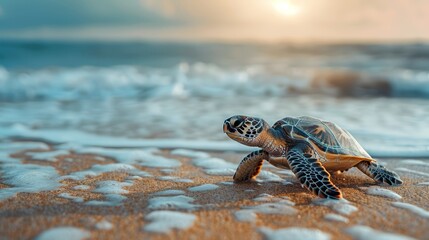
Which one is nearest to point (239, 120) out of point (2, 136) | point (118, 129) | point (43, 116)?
point (118, 129)

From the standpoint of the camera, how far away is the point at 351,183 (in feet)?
12.2

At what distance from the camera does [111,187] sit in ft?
11.5

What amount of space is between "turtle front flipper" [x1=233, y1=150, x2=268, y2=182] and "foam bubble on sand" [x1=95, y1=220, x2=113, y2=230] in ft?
4.50

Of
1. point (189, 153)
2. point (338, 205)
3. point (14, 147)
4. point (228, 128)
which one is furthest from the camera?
point (14, 147)

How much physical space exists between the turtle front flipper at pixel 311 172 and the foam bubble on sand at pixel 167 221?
Result: 0.89 m

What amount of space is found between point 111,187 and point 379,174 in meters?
2.23

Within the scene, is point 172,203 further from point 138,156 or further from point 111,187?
point 138,156

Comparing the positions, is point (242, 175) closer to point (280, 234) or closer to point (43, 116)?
point (280, 234)

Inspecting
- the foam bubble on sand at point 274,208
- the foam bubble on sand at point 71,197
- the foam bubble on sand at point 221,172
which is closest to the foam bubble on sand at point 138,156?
the foam bubble on sand at point 221,172

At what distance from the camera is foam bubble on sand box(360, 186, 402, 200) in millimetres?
3296

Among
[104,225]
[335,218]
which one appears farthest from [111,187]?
[335,218]

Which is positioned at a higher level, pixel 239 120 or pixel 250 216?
pixel 239 120

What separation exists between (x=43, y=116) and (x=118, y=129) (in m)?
2.31

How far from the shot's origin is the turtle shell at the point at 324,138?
343cm
